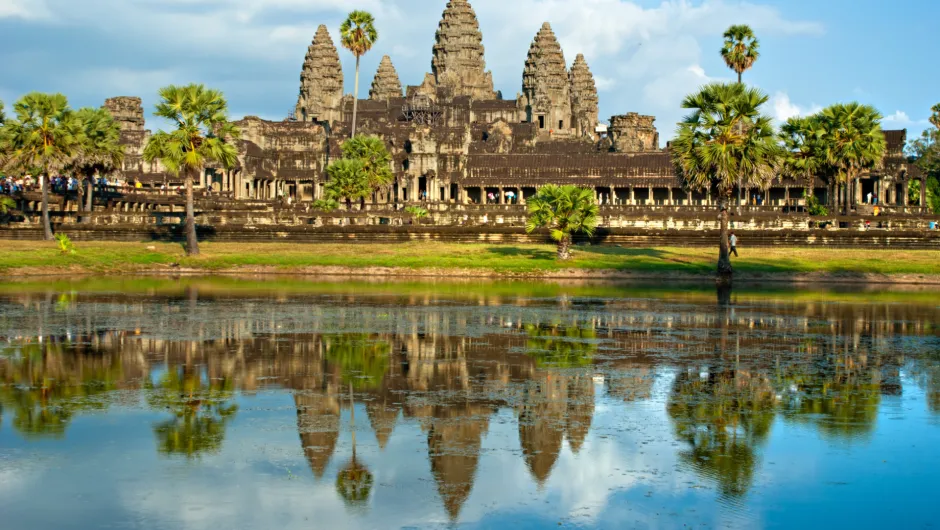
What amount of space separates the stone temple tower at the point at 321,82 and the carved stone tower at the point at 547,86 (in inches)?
959

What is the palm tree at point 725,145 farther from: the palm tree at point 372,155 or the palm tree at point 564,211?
the palm tree at point 372,155

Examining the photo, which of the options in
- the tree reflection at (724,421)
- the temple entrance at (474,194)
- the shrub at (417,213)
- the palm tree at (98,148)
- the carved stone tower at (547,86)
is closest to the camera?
the tree reflection at (724,421)

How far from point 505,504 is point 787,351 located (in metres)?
11.6

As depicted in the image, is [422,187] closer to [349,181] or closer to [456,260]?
[349,181]

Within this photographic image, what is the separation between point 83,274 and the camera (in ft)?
143

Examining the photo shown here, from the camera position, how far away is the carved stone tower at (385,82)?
154 metres

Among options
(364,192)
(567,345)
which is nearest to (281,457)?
(567,345)

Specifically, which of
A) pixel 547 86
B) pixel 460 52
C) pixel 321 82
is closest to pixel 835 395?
pixel 547 86

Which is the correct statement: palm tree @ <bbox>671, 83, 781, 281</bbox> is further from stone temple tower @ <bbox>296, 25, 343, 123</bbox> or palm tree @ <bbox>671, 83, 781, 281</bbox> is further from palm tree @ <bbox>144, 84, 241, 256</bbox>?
stone temple tower @ <bbox>296, 25, 343, 123</bbox>

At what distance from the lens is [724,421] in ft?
48.5

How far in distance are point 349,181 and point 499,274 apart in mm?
34185

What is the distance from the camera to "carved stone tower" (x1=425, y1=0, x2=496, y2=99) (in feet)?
472

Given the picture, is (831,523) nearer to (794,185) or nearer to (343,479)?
(343,479)

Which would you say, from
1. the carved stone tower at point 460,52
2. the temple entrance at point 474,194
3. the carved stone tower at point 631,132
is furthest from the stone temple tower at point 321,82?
the temple entrance at point 474,194
